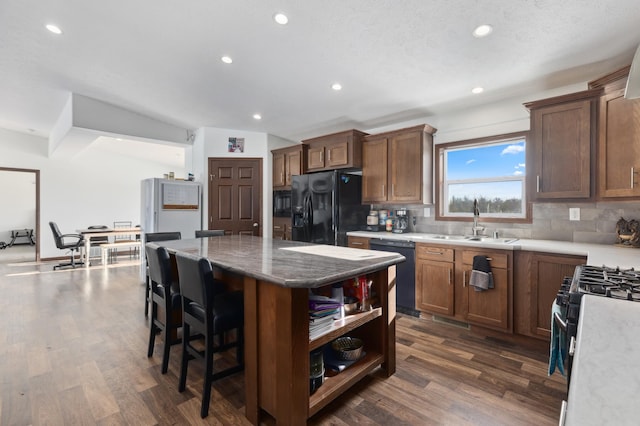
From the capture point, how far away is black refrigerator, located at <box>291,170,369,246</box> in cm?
388

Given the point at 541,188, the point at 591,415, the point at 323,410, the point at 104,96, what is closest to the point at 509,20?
the point at 541,188

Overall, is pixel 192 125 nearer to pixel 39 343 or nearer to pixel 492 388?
pixel 39 343

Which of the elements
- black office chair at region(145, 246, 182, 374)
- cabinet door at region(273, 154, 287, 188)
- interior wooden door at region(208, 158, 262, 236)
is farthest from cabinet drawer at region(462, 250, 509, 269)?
interior wooden door at region(208, 158, 262, 236)

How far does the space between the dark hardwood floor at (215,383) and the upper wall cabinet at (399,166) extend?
1.52m

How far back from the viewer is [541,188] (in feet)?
8.82

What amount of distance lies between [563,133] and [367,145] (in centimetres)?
207

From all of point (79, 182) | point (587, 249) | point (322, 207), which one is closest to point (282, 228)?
point (322, 207)

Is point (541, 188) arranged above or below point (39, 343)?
above

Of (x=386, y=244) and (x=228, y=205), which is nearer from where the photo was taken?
(x=386, y=244)

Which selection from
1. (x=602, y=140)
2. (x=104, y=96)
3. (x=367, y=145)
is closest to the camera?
(x=602, y=140)

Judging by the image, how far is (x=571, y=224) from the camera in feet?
9.43

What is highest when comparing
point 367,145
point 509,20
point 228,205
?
point 509,20

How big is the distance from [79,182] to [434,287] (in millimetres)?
8331

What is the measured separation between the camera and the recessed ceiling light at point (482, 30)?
7.03 ft
